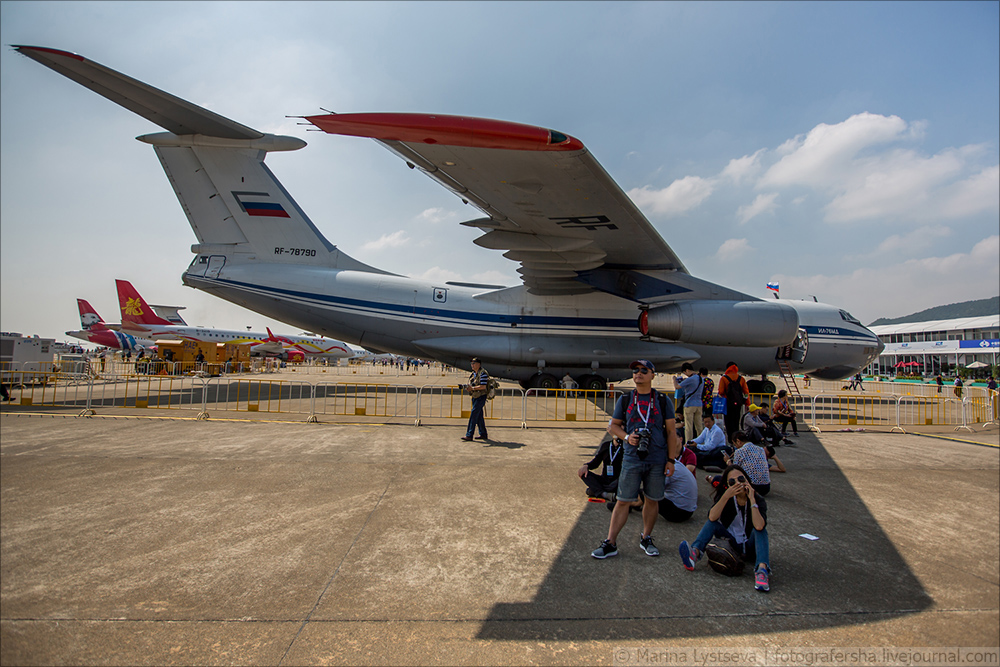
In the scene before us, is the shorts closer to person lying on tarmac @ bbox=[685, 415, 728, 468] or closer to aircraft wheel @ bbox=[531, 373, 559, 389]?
person lying on tarmac @ bbox=[685, 415, 728, 468]

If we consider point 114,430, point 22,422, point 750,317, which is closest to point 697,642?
point 114,430

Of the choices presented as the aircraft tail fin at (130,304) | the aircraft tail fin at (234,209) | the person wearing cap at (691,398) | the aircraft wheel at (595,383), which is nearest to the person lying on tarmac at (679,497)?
the person wearing cap at (691,398)

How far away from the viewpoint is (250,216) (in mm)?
13062

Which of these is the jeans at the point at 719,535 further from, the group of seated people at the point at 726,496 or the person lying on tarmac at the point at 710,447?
the person lying on tarmac at the point at 710,447

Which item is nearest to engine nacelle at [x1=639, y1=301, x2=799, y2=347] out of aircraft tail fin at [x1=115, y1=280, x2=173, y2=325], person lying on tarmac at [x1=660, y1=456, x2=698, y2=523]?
person lying on tarmac at [x1=660, y1=456, x2=698, y2=523]

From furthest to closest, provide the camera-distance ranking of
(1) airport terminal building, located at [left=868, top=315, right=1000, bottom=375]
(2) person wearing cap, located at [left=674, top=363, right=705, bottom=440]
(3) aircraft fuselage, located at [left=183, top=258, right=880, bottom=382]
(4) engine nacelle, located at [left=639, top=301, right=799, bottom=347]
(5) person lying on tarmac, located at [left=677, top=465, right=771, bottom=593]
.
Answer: (1) airport terminal building, located at [left=868, top=315, right=1000, bottom=375]
(3) aircraft fuselage, located at [left=183, top=258, right=880, bottom=382]
(4) engine nacelle, located at [left=639, top=301, right=799, bottom=347]
(2) person wearing cap, located at [left=674, top=363, right=705, bottom=440]
(5) person lying on tarmac, located at [left=677, top=465, right=771, bottom=593]

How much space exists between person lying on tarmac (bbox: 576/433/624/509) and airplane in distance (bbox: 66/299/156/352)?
44.5 m

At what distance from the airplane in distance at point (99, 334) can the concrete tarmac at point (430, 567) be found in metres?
38.9

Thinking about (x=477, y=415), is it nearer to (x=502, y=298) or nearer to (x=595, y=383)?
(x=502, y=298)

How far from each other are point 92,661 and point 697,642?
314 cm

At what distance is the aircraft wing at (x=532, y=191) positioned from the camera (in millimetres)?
3678

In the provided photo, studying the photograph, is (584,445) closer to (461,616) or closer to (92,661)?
(461,616)

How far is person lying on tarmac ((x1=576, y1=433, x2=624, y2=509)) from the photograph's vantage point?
146 inches

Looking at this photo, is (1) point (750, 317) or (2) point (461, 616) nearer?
(2) point (461, 616)
